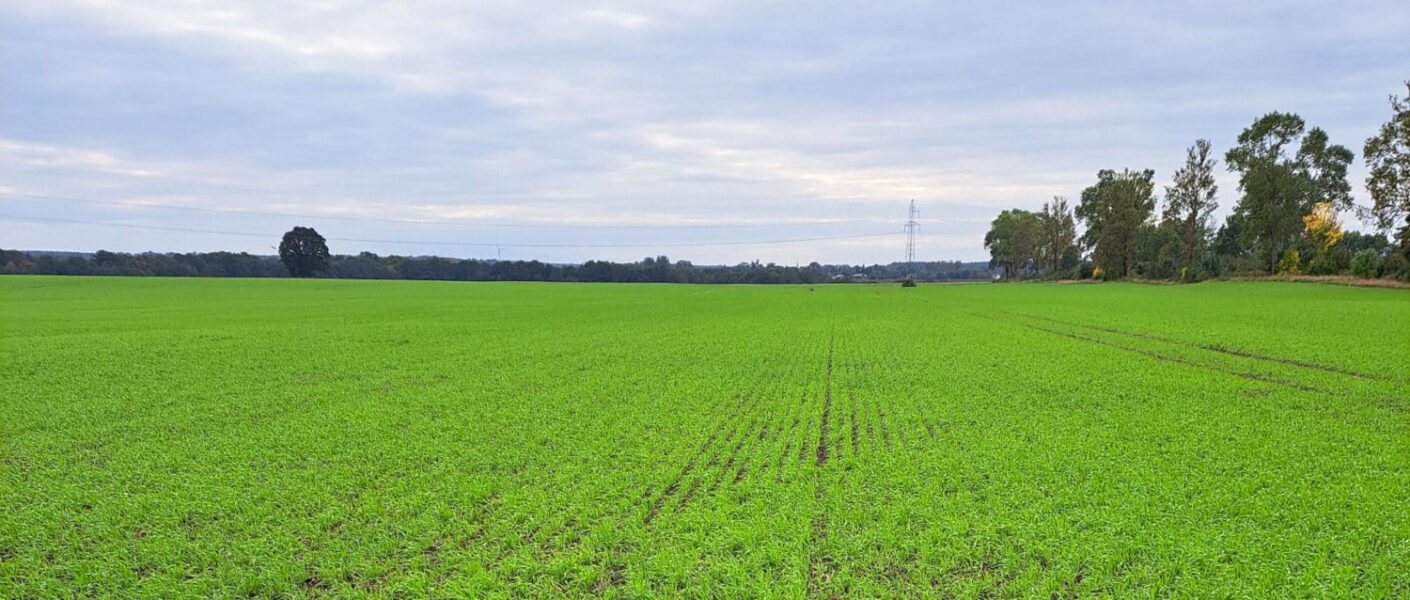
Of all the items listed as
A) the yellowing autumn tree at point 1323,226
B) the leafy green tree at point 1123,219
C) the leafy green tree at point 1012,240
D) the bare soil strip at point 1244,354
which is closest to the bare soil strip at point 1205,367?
the bare soil strip at point 1244,354

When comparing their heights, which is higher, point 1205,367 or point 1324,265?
point 1324,265

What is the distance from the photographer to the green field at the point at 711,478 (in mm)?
4336

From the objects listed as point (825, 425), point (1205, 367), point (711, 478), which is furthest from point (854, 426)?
point (1205, 367)

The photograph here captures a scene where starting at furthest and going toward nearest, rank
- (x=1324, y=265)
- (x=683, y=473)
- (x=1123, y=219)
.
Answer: (x=1123, y=219)
(x=1324, y=265)
(x=683, y=473)

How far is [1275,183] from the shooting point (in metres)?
52.4

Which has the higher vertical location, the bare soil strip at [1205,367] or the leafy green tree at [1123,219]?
the leafy green tree at [1123,219]

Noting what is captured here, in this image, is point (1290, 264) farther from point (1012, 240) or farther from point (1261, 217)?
point (1012, 240)

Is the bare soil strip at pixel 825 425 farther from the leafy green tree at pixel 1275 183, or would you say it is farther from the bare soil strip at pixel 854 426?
the leafy green tree at pixel 1275 183

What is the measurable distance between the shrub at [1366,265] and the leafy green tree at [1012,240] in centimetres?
6918

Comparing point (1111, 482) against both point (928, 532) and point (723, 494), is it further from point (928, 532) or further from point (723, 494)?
point (723, 494)

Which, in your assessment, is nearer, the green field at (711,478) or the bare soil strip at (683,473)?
the green field at (711,478)

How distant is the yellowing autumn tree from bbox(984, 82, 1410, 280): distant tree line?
10 centimetres

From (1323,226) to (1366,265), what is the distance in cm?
Result: 1634

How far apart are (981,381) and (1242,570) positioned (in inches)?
287
